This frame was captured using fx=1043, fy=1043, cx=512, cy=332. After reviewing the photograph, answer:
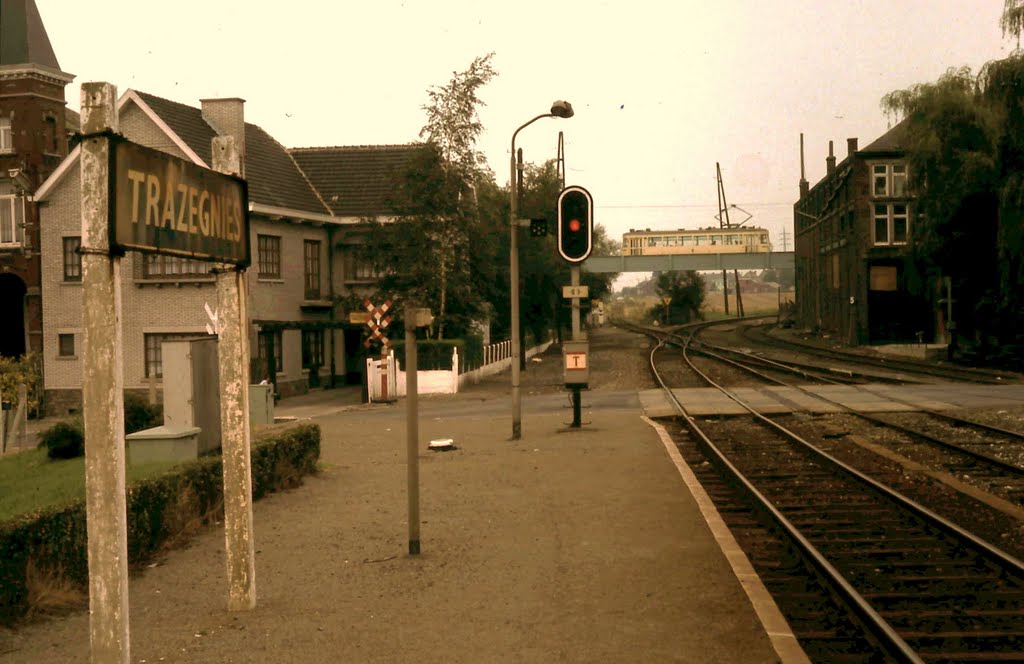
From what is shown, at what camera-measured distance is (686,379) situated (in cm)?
3331

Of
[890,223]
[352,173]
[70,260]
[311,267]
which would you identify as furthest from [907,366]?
[70,260]

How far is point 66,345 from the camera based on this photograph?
34.0 metres

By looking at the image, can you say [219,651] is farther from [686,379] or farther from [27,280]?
[27,280]

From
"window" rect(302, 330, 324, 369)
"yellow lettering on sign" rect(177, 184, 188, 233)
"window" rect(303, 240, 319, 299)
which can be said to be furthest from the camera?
"window" rect(303, 240, 319, 299)

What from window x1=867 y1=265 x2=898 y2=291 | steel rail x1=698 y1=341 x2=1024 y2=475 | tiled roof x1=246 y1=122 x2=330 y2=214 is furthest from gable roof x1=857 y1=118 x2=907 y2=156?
tiled roof x1=246 y1=122 x2=330 y2=214

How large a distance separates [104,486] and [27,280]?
34297mm

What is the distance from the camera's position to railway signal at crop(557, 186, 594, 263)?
57.0 ft

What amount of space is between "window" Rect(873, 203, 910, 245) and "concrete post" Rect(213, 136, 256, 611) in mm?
47471

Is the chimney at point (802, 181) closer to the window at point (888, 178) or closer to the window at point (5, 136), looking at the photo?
the window at point (888, 178)

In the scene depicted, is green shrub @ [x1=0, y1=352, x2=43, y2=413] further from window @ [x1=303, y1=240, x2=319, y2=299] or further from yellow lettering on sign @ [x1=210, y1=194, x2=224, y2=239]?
yellow lettering on sign @ [x1=210, y1=194, x2=224, y2=239]

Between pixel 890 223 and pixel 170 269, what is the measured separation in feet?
111

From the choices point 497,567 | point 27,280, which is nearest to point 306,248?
point 27,280

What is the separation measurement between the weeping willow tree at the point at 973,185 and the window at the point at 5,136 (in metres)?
32.9

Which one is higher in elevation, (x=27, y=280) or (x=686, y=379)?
(x=27, y=280)
